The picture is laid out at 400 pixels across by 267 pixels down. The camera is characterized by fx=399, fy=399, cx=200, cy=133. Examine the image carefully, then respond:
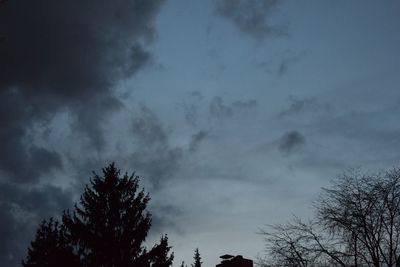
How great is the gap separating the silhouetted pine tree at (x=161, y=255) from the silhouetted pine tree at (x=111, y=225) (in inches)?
14.0

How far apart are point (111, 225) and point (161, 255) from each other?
3.30 metres

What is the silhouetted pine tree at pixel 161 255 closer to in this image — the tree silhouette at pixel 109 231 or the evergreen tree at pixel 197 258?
the tree silhouette at pixel 109 231

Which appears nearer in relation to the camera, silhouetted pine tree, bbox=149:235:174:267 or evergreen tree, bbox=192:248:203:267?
silhouetted pine tree, bbox=149:235:174:267

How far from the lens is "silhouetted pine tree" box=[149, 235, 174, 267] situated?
22.3 metres

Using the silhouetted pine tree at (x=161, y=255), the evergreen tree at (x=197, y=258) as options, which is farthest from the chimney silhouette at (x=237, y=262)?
the evergreen tree at (x=197, y=258)

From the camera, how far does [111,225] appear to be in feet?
74.1

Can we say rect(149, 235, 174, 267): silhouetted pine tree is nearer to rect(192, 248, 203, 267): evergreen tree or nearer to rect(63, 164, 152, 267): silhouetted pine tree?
rect(63, 164, 152, 267): silhouetted pine tree

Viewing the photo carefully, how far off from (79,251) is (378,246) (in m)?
15.3

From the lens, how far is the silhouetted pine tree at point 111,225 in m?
21.8

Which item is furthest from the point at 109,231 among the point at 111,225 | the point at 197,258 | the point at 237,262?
the point at 197,258

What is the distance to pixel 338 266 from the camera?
19.0 m

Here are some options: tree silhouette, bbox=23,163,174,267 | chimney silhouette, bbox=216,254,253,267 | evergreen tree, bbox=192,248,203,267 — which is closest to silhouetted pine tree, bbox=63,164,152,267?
tree silhouette, bbox=23,163,174,267

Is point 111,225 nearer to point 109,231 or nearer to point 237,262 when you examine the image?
point 109,231

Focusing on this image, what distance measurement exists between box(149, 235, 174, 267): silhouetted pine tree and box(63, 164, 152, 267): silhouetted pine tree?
0.35 meters
